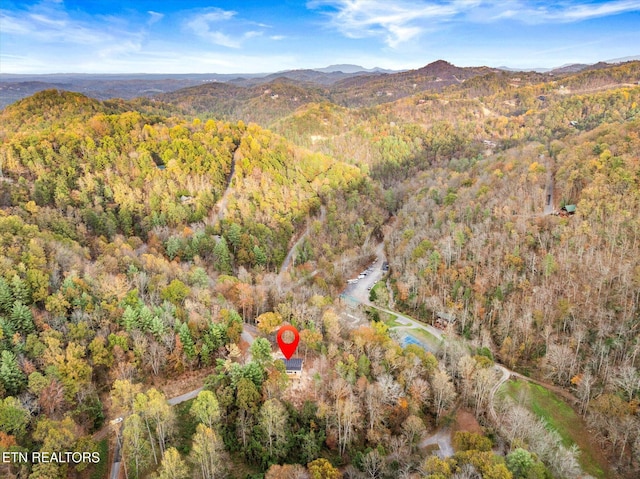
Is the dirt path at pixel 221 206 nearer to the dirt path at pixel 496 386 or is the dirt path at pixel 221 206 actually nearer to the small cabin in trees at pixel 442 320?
the small cabin in trees at pixel 442 320

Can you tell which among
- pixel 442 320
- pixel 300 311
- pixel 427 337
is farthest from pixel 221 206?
pixel 427 337

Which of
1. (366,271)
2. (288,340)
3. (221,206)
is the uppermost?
(221,206)

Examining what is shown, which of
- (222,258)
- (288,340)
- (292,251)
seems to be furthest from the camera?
(292,251)

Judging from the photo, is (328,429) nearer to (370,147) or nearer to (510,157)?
(510,157)
